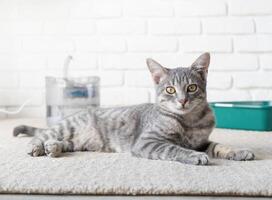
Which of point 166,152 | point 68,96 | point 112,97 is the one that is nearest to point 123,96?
point 112,97

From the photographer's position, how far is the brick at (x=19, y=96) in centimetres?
218

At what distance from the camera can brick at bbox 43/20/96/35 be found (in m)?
2.15

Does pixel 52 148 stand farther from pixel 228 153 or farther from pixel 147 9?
pixel 147 9

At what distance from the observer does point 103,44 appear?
2.15 metres

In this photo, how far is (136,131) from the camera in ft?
4.67

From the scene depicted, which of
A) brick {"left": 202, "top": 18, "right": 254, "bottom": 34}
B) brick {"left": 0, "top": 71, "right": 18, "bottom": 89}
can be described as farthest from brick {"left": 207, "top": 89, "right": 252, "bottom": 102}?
brick {"left": 0, "top": 71, "right": 18, "bottom": 89}

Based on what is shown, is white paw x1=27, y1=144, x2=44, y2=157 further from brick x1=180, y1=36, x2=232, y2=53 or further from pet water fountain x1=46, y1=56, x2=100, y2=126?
brick x1=180, y1=36, x2=232, y2=53

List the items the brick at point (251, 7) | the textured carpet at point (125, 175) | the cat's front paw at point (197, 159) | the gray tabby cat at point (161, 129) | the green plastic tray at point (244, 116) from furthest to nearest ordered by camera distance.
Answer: the brick at point (251, 7) → the green plastic tray at point (244, 116) → the gray tabby cat at point (161, 129) → the cat's front paw at point (197, 159) → the textured carpet at point (125, 175)

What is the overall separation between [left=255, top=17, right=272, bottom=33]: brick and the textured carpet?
3.02ft

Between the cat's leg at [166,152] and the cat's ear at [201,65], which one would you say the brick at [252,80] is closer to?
the cat's ear at [201,65]

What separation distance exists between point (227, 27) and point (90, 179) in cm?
135

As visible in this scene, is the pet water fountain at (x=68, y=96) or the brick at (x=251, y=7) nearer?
the pet water fountain at (x=68, y=96)

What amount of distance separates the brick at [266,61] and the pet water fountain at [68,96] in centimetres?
75

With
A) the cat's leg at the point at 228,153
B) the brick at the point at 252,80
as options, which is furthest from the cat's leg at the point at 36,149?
the brick at the point at 252,80
